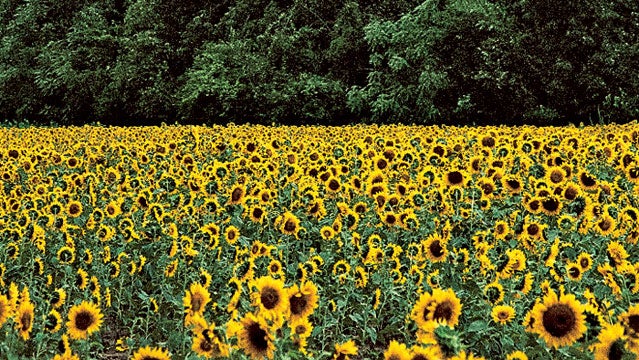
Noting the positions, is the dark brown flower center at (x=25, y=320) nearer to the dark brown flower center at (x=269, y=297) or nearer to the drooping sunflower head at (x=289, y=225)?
the dark brown flower center at (x=269, y=297)

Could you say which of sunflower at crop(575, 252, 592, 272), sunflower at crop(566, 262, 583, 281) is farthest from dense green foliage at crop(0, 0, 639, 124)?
sunflower at crop(566, 262, 583, 281)

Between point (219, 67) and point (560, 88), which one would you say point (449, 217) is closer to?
point (560, 88)

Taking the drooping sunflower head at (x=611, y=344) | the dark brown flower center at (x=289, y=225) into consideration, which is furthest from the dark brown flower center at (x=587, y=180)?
the drooping sunflower head at (x=611, y=344)

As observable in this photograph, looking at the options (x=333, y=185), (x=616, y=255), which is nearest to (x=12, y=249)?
(x=333, y=185)

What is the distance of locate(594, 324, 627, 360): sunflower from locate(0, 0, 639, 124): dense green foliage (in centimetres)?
1678

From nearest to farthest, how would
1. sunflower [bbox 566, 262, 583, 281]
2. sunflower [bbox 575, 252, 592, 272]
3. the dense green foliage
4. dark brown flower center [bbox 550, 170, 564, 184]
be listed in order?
sunflower [bbox 566, 262, 583, 281] < sunflower [bbox 575, 252, 592, 272] < dark brown flower center [bbox 550, 170, 564, 184] < the dense green foliage

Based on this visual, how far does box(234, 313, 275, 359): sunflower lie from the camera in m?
2.85

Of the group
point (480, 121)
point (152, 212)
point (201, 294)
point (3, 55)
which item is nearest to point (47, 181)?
point (152, 212)

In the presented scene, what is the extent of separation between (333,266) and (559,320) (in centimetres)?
247

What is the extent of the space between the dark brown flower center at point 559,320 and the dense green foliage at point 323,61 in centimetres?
1649

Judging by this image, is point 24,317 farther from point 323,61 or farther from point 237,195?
point 323,61

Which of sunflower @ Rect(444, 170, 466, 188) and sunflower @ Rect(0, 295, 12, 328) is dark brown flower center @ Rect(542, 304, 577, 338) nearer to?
sunflower @ Rect(0, 295, 12, 328)

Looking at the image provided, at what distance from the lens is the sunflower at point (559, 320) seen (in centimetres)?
289

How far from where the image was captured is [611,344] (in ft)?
8.65
